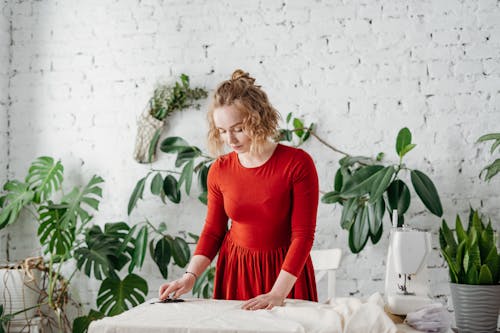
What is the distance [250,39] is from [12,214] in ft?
5.54

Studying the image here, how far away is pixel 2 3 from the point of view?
3.56m

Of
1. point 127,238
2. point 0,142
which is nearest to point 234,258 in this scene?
point 127,238

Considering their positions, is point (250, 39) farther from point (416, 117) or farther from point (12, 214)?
point (12, 214)

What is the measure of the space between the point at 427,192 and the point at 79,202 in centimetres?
182

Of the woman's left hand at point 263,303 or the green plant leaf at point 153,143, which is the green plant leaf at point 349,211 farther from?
the woman's left hand at point 263,303

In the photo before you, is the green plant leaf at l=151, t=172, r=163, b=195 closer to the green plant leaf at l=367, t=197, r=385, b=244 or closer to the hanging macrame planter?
the hanging macrame planter

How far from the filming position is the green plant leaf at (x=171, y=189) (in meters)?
3.20

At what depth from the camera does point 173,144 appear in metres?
3.23

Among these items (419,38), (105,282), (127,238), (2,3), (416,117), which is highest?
(2,3)

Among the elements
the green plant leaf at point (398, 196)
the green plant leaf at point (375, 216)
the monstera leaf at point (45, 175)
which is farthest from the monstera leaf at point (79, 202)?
the green plant leaf at point (398, 196)

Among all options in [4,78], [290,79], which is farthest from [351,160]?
[4,78]

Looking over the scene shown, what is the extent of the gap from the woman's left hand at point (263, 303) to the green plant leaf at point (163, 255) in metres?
1.52

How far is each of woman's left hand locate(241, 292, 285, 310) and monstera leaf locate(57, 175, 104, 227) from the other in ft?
5.66

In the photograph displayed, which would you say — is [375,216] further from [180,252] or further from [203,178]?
[180,252]
